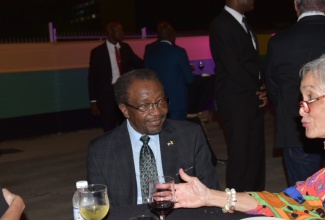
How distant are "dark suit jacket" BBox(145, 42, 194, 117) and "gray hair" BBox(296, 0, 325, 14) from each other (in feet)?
7.25

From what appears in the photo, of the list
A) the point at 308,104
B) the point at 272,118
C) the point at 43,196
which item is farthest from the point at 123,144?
the point at 272,118

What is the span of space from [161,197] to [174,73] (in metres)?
3.79

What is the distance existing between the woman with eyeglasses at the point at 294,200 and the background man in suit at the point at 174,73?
135 inches

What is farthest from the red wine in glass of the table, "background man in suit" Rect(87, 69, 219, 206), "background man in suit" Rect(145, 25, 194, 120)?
"background man in suit" Rect(145, 25, 194, 120)

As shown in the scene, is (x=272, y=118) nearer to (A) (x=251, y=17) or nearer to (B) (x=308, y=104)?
(B) (x=308, y=104)

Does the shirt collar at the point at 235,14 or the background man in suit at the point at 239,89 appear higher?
the shirt collar at the point at 235,14

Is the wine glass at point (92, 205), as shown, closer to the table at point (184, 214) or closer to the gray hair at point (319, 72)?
the table at point (184, 214)

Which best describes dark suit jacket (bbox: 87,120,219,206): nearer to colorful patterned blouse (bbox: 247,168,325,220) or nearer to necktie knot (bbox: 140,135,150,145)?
necktie knot (bbox: 140,135,150,145)

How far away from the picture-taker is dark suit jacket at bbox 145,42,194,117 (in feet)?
18.5

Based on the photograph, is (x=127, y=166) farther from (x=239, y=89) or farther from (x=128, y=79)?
(x=239, y=89)

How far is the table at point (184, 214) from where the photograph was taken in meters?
2.05

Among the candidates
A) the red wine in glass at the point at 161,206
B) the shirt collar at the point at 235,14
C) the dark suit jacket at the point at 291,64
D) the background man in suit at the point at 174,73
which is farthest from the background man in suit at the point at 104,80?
the red wine in glass at the point at 161,206

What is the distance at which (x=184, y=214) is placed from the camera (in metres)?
2.09

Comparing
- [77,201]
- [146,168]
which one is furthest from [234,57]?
[77,201]
